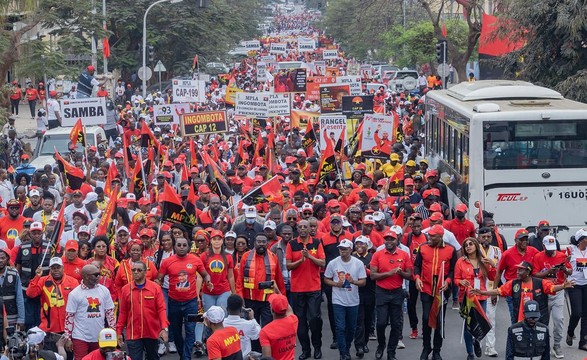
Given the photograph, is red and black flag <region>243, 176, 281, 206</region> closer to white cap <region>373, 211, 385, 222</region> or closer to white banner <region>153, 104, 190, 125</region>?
Result: white cap <region>373, 211, 385, 222</region>

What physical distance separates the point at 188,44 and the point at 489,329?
156ft

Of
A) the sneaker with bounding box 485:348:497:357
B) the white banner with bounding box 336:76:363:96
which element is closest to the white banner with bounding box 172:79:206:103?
the white banner with bounding box 336:76:363:96

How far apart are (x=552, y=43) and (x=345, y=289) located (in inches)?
617

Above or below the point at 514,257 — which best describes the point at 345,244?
A: above

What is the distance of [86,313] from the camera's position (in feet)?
39.4

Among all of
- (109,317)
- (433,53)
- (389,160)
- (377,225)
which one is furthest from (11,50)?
(433,53)

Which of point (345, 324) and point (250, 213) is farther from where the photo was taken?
point (250, 213)

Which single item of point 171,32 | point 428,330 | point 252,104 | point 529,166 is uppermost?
point 171,32

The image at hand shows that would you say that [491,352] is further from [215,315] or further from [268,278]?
[215,315]

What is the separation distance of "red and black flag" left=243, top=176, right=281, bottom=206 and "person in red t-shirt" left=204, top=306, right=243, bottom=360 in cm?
763

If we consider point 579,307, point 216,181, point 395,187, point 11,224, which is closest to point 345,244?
point 579,307

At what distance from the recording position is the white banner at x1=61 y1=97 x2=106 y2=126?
25.2m

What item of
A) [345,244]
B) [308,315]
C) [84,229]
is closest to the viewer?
[345,244]

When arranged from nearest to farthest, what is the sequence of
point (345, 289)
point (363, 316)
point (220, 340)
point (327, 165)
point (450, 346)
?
1. point (220, 340)
2. point (345, 289)
3. point (363, 316)
4. point (450, 346)
5. point (327, 165)
